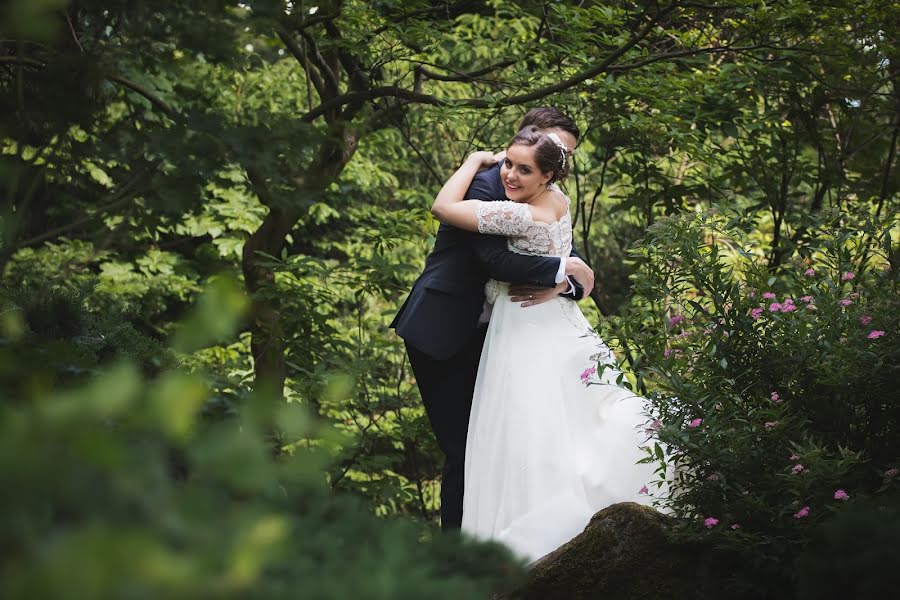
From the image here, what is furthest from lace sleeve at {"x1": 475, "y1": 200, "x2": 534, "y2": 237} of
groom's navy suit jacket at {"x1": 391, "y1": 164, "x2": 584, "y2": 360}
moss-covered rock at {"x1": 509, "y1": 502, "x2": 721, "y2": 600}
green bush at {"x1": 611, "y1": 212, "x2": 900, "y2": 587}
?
moss-covered rock at {"x1": 509, "y1": 502, "x2": 721, "y2": 600}

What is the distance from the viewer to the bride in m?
3.30

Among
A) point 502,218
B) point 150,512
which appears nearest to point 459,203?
point 502,218

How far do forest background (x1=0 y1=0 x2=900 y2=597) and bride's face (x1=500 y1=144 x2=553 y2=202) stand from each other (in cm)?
51

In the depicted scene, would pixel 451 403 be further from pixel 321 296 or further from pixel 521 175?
pixel 521 175

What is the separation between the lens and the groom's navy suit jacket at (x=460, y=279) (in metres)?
3.60

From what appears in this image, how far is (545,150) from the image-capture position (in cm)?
360

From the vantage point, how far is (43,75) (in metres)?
1.91

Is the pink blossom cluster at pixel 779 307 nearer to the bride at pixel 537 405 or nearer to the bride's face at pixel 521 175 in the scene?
the bride at pixel 537 405

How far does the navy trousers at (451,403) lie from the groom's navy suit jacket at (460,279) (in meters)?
0.15

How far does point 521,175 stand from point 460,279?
523mm

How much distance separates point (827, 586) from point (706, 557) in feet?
3.90

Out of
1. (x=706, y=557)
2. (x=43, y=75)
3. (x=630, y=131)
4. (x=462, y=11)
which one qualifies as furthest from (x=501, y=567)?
(x=462, y=11)

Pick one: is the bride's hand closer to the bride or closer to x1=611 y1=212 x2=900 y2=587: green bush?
the bride

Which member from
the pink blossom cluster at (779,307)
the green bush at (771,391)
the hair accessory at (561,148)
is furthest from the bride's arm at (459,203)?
the pink blossom cluster at (779,307)
